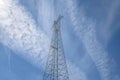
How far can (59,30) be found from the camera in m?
72.7

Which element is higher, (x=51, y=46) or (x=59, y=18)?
(x=59, y=18)

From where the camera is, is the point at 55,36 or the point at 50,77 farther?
the point at 55,36

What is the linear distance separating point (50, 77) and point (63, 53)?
305 inches

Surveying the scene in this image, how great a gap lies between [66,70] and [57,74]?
3.20 m

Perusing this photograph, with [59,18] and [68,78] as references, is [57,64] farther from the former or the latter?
[59,18]

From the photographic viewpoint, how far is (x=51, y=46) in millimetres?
70938

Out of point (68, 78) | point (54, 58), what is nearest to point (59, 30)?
point (54, 58)

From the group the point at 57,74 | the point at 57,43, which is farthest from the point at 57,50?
the point at 57,74

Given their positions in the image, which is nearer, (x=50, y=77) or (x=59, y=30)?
(x=50, y=77)

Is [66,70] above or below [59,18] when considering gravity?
below

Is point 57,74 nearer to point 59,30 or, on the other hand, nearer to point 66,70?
point 66,70

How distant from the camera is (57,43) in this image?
72.1m

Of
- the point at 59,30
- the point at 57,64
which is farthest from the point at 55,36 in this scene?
the point at 57,64

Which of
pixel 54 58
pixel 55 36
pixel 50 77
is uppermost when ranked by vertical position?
pixel 55 36
